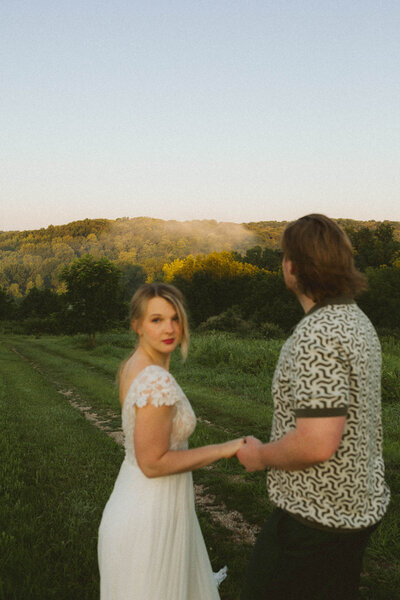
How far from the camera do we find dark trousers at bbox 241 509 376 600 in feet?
6.23

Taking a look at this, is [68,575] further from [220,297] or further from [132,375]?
[220,297]

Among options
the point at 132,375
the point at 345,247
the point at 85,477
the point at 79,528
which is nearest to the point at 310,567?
the point at 132,375

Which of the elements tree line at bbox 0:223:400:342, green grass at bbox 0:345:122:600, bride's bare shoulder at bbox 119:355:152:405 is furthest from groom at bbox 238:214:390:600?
tree line at bbox 0:223:400:342

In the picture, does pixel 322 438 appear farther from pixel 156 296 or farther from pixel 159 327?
pixel 156 296

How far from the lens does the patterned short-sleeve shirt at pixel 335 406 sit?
1705mm

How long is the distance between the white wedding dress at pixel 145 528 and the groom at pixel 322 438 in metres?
0.51

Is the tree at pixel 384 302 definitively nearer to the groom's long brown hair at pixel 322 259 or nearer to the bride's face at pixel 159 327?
the bride's face at pixel 159 327

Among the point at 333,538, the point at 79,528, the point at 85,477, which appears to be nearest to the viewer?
the point at 333,538

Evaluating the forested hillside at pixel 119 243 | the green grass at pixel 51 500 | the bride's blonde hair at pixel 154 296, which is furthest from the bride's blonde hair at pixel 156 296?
the forested hillside at pixel 119 243

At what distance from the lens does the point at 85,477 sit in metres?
5.97

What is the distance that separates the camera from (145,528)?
229cm

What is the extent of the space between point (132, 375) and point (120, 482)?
0.59 meters

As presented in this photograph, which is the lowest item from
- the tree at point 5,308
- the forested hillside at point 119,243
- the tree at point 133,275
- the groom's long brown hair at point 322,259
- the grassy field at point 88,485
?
the tree at point 5,308

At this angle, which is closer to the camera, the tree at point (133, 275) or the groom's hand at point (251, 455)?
the groom's hand at point (251, 455)
